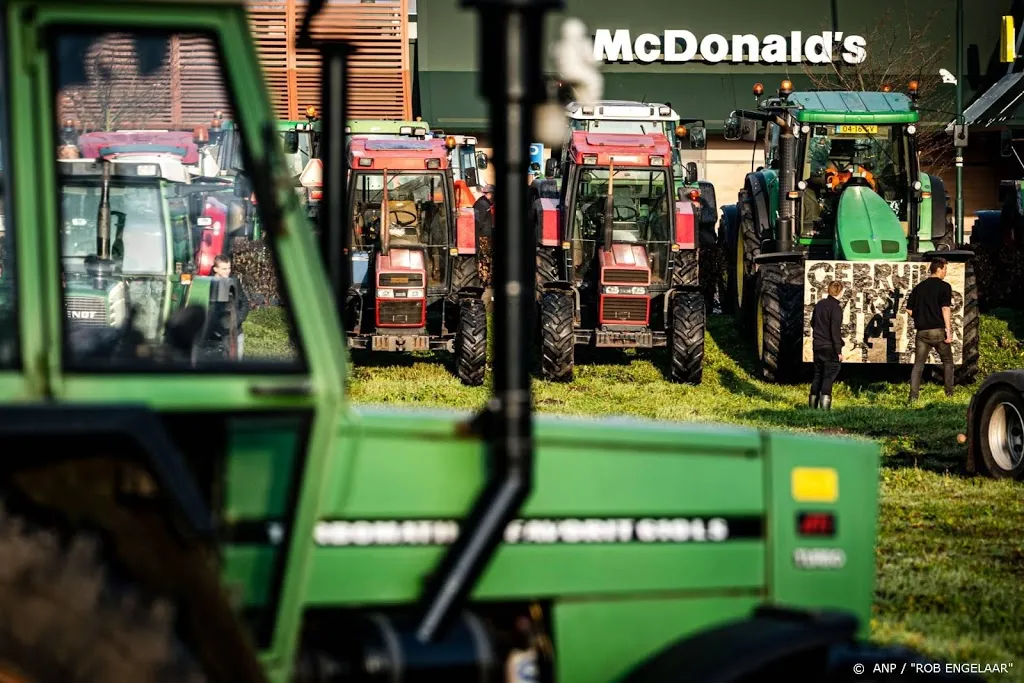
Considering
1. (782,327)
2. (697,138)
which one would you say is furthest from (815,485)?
(697,138)

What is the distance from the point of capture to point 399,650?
4.03 meters

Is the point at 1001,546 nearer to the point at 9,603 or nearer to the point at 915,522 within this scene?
the point at 915,522

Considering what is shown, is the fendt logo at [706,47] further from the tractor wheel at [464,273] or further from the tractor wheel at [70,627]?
the tractor wheel at [70,627]

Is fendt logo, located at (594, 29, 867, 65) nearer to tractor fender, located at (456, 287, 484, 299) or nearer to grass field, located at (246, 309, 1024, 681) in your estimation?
grass field, located at (246, 309, 1024, 681)

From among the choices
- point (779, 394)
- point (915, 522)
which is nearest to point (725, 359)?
point (779, 394)

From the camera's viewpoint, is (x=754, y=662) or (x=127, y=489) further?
(x=754, y=662)

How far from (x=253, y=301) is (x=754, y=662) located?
165cm

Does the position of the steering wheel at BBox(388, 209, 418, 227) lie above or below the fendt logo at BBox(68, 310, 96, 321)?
above

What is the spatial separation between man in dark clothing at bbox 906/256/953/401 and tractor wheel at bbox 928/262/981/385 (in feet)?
2.23

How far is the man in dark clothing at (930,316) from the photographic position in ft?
62.8

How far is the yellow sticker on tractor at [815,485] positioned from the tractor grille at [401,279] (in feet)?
52.8

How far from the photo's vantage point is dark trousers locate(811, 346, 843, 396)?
1853cm

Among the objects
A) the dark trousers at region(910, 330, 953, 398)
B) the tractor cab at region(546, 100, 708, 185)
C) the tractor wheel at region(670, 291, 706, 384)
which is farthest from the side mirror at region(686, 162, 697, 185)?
the dark trousers at region(910, 330, 953, 398)

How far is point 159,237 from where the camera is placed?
5324 millimetres
